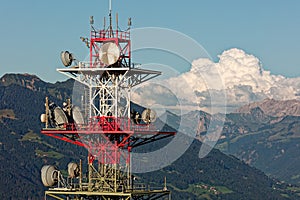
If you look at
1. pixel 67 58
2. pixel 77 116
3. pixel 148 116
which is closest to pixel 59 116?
pixel 77 116

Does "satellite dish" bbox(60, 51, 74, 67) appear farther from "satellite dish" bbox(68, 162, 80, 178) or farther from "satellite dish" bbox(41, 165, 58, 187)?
"satellite dish" bbox(41, 165, 58, 187)

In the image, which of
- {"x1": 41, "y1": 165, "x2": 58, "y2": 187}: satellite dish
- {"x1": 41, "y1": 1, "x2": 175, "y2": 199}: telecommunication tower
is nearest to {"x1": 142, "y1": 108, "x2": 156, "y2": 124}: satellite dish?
{"x1": 41, "y1": 1, "x2": 175, "y2": 199}: telecommunication tower

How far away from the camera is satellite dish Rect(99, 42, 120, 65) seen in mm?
70250

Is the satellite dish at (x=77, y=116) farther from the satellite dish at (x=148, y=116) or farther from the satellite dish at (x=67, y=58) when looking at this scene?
the satellite dish at (x=148, y=116)

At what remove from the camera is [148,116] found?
73750 millimetres

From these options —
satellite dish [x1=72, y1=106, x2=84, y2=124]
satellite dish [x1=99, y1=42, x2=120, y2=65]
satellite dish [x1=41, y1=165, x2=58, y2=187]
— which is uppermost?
satellite dish [x1=99, y1=42, x2=120, y2=65]

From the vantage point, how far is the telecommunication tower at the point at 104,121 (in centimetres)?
7119

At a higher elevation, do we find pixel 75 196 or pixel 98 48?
pixel 98 48

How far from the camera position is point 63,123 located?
240ft

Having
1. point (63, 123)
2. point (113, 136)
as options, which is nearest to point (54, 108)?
point (63, 123)

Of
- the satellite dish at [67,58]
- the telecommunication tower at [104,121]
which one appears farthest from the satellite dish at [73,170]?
the satellite dish at [67,58]

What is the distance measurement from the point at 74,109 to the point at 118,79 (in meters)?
5.16

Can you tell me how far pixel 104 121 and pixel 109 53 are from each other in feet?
19.8

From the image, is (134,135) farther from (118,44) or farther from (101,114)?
(118,44)
